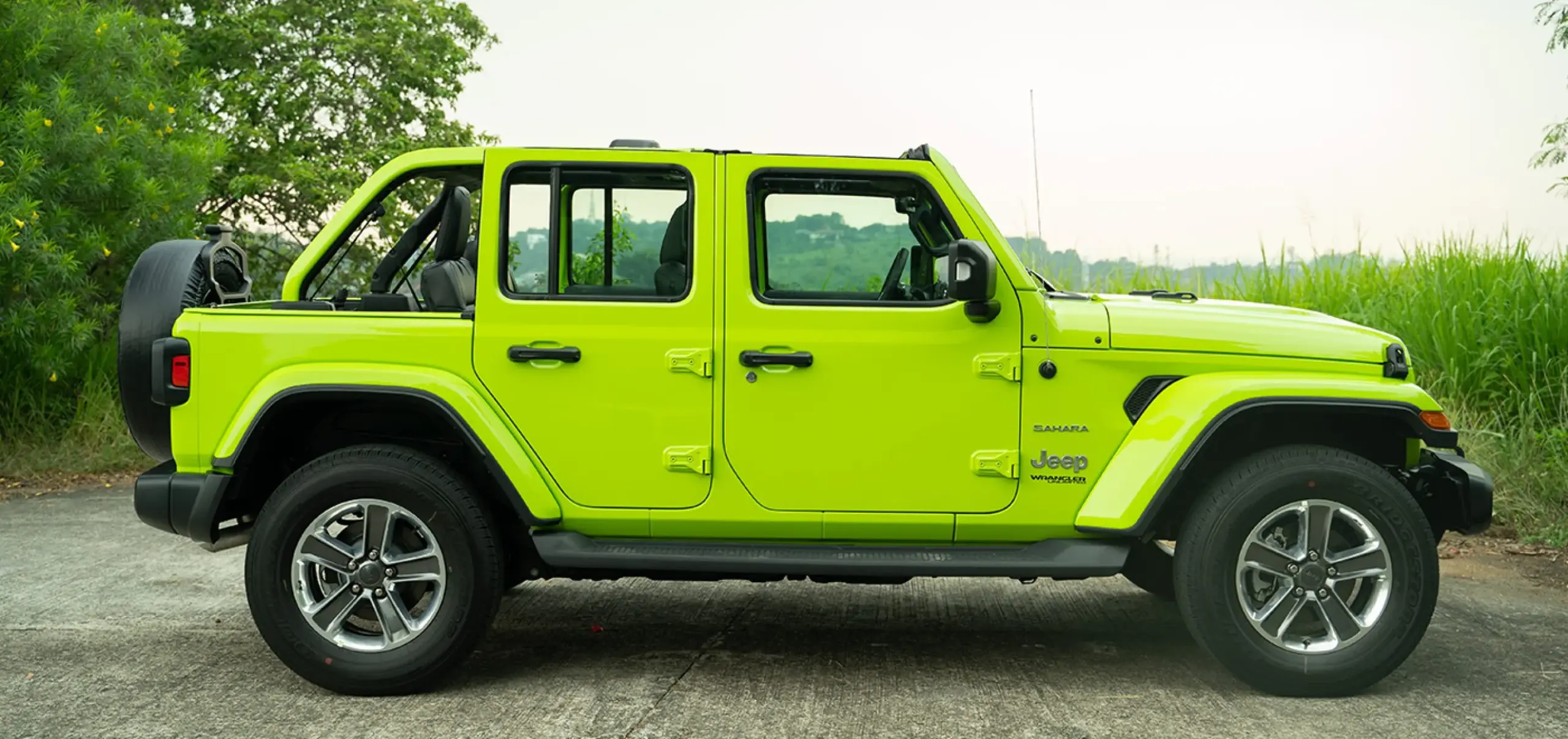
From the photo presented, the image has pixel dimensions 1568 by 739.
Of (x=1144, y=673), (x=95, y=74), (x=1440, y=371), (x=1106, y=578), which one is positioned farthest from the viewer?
(x=95, y=74)

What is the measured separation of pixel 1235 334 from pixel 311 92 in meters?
19.4

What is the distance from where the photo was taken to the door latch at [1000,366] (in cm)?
484

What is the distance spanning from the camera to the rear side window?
4.98 meters

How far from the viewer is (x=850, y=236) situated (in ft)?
16.7

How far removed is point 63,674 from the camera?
511cm

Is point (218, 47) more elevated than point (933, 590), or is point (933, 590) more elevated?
point (218, 47)

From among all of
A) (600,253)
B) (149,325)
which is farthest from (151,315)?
(600,253)

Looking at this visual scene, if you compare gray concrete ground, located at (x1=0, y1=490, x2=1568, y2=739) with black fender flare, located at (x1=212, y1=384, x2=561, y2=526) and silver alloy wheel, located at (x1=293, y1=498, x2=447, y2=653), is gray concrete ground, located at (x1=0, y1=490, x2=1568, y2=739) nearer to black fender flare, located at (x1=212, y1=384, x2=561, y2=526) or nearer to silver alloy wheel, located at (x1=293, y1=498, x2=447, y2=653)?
silver alloy wheel, located at (x1=293, y1=498, x2=447, y2=653)

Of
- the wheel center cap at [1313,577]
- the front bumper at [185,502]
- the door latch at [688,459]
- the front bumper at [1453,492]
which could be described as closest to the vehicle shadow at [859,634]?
the wheel center cap at [1313,577]

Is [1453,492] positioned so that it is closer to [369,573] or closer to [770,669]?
[770,669]

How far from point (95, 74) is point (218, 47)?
10.0m

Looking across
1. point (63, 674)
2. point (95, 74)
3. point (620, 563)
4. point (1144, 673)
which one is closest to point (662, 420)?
point (620, 563)

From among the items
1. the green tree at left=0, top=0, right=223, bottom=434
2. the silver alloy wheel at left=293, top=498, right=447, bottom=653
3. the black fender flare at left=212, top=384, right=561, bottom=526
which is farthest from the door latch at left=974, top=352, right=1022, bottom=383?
the green tree at left=0, top=0, right=223, bottom=434

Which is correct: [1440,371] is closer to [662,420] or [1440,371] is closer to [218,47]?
[662,420]
